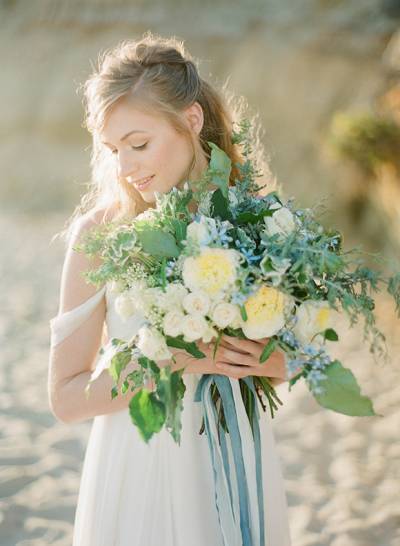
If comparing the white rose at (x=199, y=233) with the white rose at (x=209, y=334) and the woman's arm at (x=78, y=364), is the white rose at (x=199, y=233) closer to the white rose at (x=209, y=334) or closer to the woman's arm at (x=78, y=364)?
the white rose at (x=209, y=334)

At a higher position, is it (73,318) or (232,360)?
(73,318)

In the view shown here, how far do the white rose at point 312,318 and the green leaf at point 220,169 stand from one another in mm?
304

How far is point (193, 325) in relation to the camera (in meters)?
1.59

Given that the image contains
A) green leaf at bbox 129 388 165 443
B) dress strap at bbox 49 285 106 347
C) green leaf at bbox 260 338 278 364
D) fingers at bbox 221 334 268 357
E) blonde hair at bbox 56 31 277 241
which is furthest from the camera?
blonde hair at bbox 56 31 277 241

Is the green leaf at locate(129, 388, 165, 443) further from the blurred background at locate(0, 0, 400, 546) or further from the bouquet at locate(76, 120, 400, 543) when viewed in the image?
the blurred background at locate(0, 0, 400, 546)

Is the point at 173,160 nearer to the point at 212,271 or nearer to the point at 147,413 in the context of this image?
the point at 212,271

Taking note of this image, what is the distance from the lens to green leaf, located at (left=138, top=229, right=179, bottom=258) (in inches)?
64.5

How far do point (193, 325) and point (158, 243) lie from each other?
19 cm

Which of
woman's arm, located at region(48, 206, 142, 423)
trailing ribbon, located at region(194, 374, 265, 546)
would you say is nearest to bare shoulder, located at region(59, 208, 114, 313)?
woman's arm, located at region(48, 206, 142, 423)

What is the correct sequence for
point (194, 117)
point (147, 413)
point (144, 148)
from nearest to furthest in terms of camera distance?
point (147, 413)
point (144, 148)
point (194, 117)

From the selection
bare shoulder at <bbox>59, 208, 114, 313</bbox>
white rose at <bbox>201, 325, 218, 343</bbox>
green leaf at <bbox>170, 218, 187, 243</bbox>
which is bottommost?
white rose at <bbox>201, 325, 218, 343</bbox>

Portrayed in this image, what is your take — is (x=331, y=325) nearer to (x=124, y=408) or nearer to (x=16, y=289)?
(x=124, y=408)

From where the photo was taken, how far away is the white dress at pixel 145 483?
199cm

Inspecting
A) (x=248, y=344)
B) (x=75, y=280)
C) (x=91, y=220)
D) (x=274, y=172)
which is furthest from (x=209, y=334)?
(x=274, y=172)
